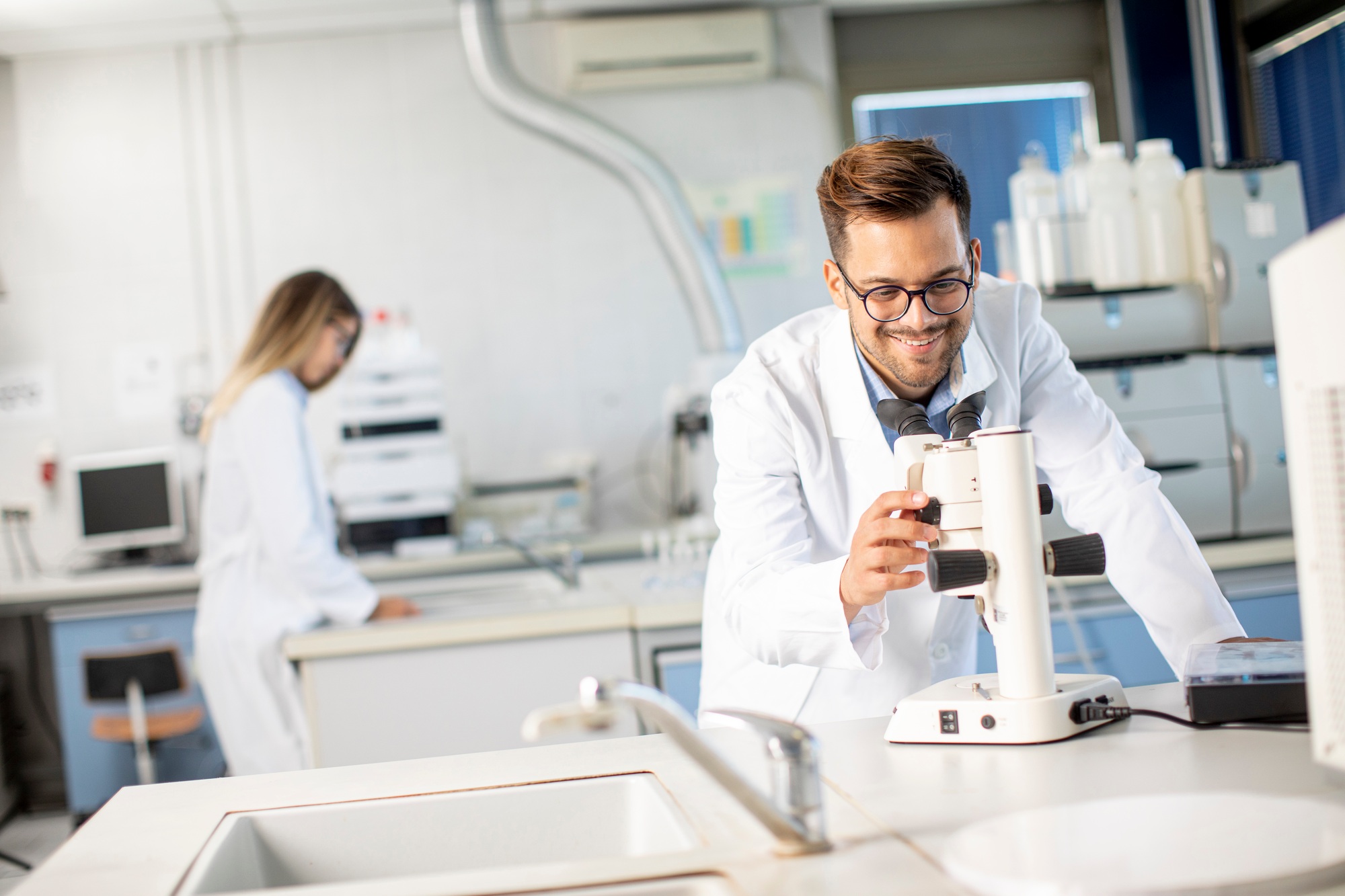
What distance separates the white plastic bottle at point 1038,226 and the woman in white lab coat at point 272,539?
5.04 ft

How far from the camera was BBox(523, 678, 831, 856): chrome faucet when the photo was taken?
0.77 metres

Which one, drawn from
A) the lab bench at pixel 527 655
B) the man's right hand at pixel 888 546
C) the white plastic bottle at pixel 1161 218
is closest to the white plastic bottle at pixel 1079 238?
the white plastic bottle at pixel 1161 218

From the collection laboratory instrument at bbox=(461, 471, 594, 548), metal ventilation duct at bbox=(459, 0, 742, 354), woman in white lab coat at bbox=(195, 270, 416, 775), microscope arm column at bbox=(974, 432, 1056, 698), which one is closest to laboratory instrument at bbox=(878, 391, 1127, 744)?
microscope arm column at bbox=(974, 432, 1056, 698)

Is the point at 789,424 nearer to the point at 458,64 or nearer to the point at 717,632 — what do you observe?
the point at 717,632

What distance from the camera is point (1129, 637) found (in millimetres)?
2256

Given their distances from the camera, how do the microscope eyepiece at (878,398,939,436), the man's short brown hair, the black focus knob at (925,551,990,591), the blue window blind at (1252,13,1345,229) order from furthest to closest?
the blue window blind at (1252,13,1345,229) → the man's short brown hair → the microscope eyepiece at (878,398,939,436) → the black focus knob at (925,551,990,591)

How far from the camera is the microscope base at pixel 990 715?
102 cm

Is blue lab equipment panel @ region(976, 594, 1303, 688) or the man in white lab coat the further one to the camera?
blue lab equipment panel @ region(976, 594, 1303, 688)

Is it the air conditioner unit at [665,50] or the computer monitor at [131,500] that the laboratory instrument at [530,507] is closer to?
the computer monitor at [131,500]

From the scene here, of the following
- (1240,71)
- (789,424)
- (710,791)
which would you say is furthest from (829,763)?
(1240,71)

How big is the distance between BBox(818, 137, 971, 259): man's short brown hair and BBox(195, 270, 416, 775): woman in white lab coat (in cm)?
145

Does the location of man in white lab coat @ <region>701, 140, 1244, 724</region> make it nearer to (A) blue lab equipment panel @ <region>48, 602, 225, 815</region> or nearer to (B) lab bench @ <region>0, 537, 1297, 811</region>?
(B) lab bench @ <region>0, 537, 1297, 811</region>

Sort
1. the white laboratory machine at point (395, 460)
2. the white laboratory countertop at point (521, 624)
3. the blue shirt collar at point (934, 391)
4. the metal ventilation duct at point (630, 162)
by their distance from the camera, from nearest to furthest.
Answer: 1. the blue shirt collar at point (934, 391)
2. the white laboratory countertop at point (521, 624)
3. the white laboratory machine at point (395, 460)
4. the metal ventilation duct at point (630, 162)

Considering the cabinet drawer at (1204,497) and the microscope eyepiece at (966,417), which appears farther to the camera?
the cabinet drawer at (1204,497)
